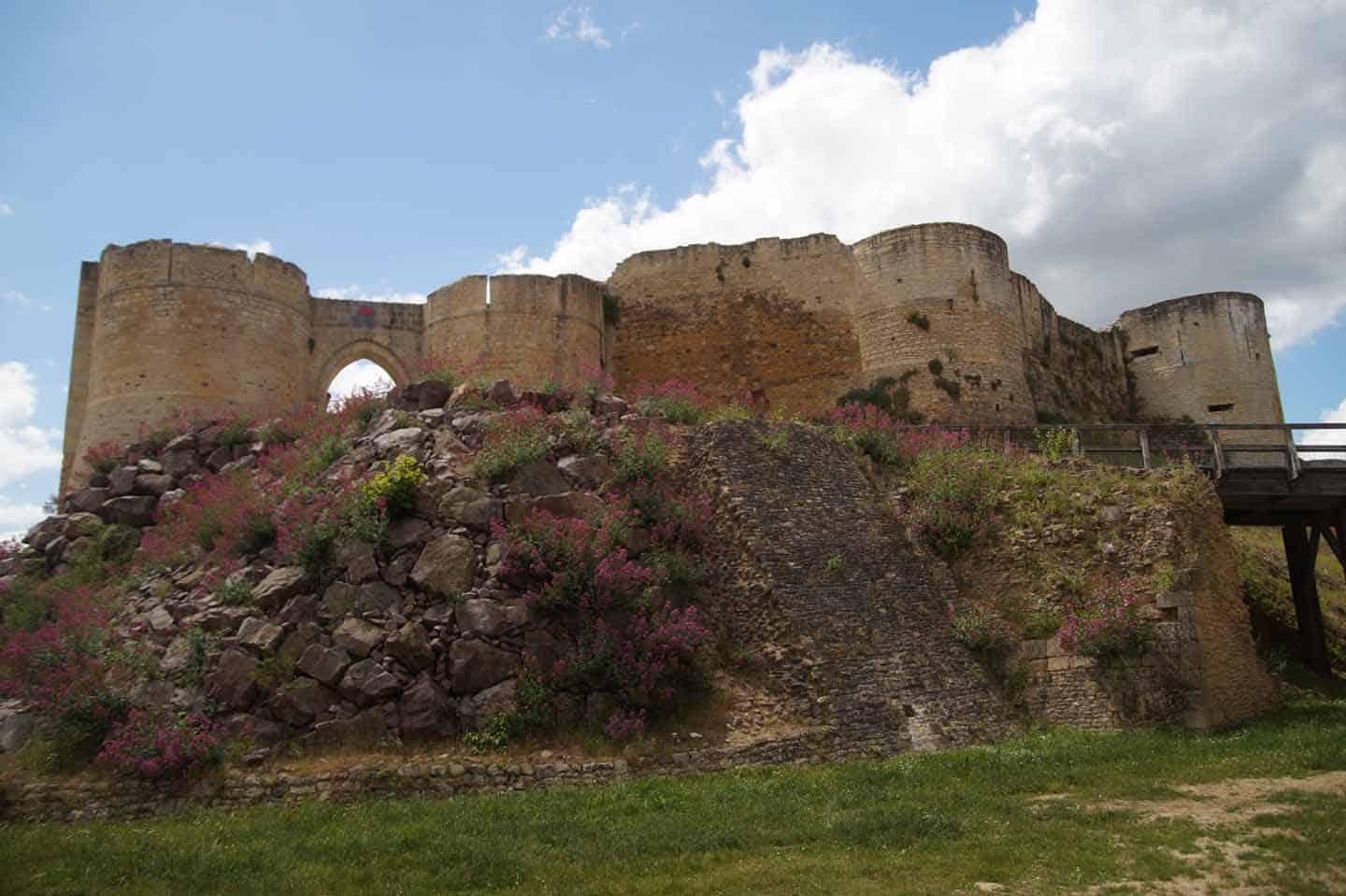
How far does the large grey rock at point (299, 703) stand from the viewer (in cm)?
1020

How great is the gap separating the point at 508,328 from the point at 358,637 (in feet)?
37.9

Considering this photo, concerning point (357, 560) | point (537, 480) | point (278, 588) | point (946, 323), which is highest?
point (946, 323)

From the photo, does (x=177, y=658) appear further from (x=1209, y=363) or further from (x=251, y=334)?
(x=1209, y=363)

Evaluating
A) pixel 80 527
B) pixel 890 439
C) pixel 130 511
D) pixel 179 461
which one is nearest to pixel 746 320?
pixel 890 439

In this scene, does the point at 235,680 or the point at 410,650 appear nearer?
the point at 235,680

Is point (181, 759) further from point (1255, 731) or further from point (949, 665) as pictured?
point (1255, 731)

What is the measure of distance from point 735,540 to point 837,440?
11.2ft

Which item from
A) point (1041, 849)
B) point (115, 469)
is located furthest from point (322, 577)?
point (1041, 849)

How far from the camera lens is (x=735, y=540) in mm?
12953

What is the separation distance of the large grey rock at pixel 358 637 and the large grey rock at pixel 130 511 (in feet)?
20.0

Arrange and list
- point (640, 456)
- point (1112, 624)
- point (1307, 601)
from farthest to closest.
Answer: point (1307, 601) → point (640, 456) → point (1112, 624)

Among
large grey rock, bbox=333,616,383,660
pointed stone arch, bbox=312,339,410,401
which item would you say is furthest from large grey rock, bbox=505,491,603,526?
pointed stone arch, bbox=312,339,410,401

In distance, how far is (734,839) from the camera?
25.6ft

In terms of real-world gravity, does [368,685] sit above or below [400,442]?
below
